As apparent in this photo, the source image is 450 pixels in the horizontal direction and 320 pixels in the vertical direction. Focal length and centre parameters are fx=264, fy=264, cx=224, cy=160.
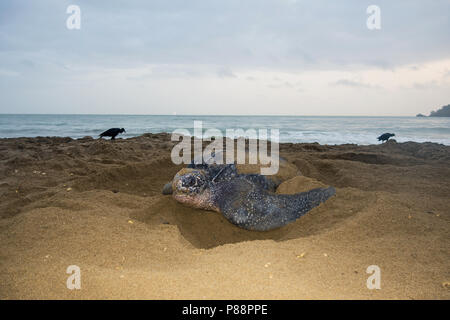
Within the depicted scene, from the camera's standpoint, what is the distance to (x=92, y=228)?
220cm

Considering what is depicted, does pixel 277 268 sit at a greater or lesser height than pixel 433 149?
→ lesser

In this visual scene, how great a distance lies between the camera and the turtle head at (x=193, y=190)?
3139 millimetres

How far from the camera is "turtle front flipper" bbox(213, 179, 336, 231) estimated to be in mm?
2760

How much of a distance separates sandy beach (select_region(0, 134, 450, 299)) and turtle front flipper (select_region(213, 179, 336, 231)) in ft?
0.33

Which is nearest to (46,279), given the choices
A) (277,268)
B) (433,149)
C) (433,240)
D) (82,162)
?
(277,268)

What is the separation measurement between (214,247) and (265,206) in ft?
2.68

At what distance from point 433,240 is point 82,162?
17.0ft

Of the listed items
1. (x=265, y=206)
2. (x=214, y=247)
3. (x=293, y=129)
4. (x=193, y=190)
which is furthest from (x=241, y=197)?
(x=293, y=129)

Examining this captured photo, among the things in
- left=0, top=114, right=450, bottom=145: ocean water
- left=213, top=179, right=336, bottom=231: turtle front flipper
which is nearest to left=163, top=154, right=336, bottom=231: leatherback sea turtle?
left=213, top=179, right=336, bottom=231: turtle front flipper

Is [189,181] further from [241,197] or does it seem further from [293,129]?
[293,129]

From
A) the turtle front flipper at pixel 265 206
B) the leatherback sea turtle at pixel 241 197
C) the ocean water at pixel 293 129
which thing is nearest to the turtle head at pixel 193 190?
the leatherback sea turtle at pixel 241 197

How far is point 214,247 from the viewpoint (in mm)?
2359

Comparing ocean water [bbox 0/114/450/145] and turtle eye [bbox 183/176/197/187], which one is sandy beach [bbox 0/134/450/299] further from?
ocean water [bbox 0/114/450/145]

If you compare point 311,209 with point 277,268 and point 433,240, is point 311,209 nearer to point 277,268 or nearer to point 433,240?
point 433,240
